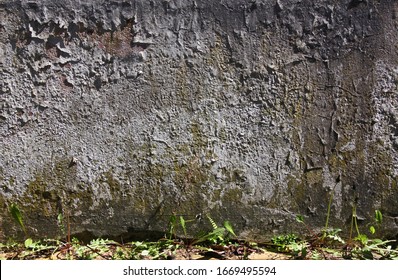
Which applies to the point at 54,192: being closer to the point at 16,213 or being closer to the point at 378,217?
the point at 16,213

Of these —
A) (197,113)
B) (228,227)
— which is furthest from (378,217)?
(197,113)

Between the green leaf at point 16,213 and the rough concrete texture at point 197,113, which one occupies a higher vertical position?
the rough concrete texture at point 197,113

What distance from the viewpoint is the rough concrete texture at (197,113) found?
106 inches

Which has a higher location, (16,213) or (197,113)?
(197,113)

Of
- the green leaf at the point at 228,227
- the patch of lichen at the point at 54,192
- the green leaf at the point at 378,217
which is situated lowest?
the green leaf at the point at 228,227

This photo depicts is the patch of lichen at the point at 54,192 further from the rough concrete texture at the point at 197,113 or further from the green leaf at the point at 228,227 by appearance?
the green leaf at the point at 228,227

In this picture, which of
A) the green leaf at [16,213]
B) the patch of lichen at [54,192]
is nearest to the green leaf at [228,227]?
the patch of lichen at [54,192]

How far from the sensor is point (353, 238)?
2.81 m

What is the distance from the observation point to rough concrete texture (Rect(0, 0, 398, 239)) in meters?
2.70

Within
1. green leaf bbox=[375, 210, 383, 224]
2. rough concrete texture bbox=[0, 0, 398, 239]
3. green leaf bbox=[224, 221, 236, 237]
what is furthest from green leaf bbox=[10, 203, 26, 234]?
green leaf bbox=[375, 210, 383, 224]

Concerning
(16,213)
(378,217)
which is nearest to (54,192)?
(16,213)

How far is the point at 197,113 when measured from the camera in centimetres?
275

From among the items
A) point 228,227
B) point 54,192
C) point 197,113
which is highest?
point 197,113
